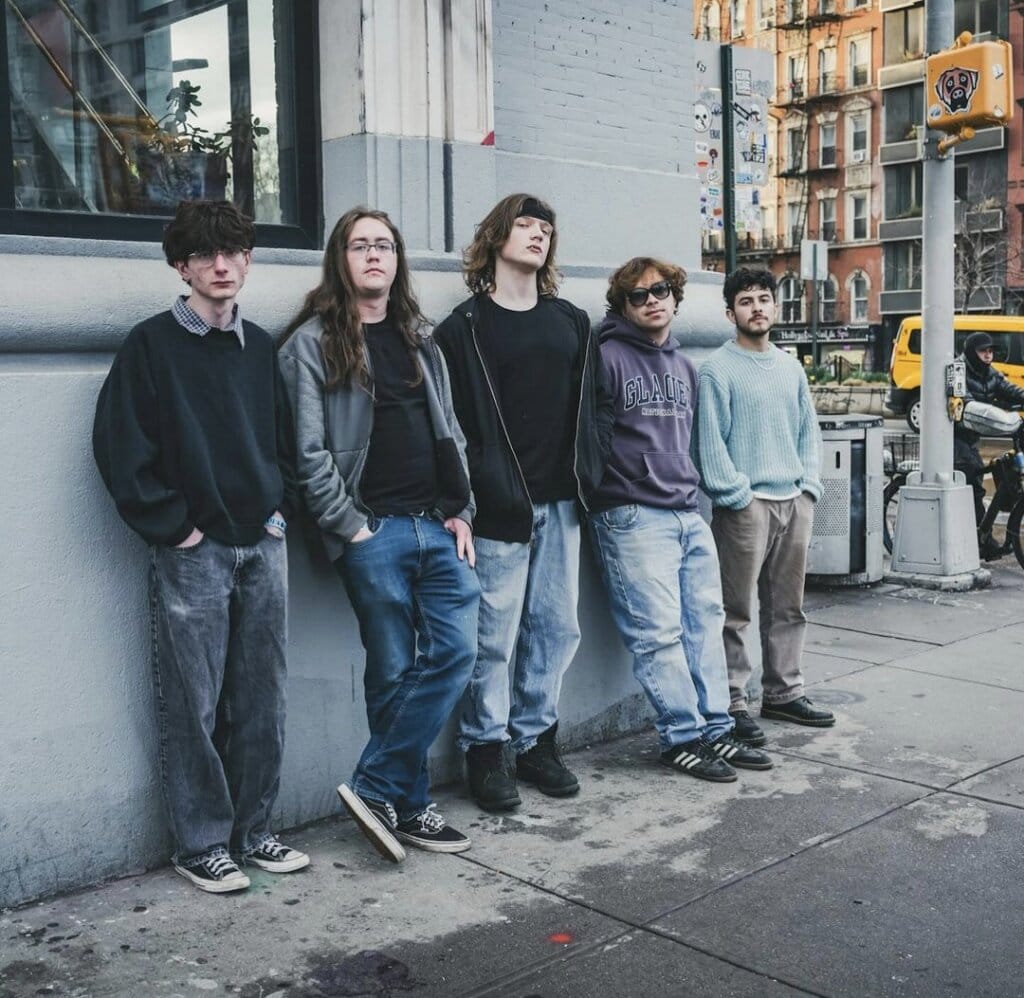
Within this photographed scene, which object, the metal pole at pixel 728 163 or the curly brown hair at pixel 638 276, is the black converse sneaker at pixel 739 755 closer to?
the curly brown hair at pixel 638 276

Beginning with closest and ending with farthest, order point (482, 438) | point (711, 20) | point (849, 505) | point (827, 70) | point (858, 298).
A: 1. point (482, 438)
2. point (849, 505)
3. point (858, 298)
4. point (827, 70)
5. point (711, 20)

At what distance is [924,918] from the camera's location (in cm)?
393

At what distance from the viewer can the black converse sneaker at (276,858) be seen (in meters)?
4.31

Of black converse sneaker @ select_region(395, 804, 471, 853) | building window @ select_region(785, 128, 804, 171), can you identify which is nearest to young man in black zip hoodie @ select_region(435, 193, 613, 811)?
black converse sneaker @ select_region(395, 804, 471, 853)

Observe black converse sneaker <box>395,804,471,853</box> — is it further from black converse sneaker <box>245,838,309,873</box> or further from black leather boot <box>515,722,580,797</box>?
black leather boot <box>515,722,580,797</box>

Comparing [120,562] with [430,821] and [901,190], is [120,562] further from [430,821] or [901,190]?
[901,190]

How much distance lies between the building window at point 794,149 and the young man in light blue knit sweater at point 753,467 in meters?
58.0

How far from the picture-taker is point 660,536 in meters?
5.35

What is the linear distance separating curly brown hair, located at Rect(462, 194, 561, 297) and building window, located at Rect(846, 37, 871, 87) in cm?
5843

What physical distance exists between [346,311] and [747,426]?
6.95 ft

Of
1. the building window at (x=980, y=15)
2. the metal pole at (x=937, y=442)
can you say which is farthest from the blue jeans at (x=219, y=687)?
the building window at (x=980, y=15)

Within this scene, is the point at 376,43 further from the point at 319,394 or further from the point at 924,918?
the point at 924,918

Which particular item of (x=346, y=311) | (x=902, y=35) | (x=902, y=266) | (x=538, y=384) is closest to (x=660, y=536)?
(x=538, y=384)

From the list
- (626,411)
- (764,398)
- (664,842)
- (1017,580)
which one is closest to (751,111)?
(1017,580)
